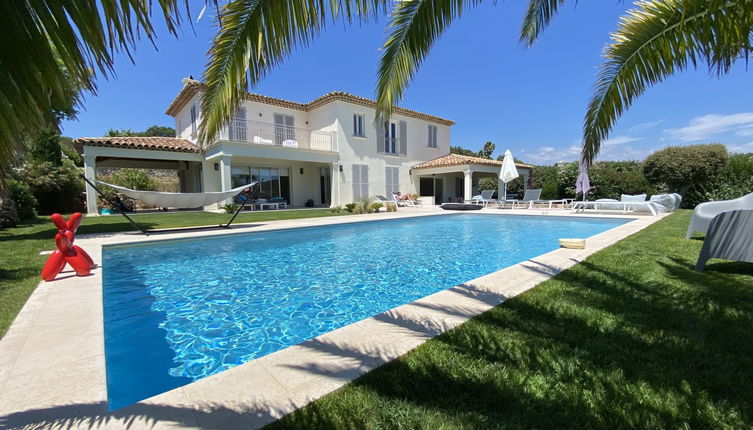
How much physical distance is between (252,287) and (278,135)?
14118mm

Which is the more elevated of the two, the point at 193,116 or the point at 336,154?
the point at 193,116

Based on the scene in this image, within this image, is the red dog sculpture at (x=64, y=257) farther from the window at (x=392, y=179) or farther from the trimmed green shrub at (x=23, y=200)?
the window at (x=392, y=179)

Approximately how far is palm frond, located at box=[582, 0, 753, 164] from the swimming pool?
3190 mm

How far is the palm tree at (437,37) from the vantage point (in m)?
2.40

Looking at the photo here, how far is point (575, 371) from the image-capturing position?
2059 millimetres

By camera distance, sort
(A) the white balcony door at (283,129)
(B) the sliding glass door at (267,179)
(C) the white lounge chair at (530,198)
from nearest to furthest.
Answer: (A) the white balcony door at (283,129) → (B) the sliding glass door at (267,179) → (C) the white lounge chair at (530,198)

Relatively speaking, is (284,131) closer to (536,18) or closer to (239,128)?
(239,128)

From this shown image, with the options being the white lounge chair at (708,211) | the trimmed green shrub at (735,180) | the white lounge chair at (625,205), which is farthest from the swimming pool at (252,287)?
the trimmed green shrub at (735,180)

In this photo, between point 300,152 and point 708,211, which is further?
point 300,152

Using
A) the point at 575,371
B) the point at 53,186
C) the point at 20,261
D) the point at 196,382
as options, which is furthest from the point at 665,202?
the point at 53,186

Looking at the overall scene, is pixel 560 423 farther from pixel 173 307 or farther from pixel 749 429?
pixel 173 307

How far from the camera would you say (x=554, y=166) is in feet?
80.5

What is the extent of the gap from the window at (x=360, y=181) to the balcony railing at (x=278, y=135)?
1.94 metres

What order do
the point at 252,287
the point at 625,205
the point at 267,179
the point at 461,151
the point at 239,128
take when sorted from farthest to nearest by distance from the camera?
1. the point at 461,151
2. the point at 267,179
3. the point at 239,128
4. the point at 625,205
5. the point at 252,287
